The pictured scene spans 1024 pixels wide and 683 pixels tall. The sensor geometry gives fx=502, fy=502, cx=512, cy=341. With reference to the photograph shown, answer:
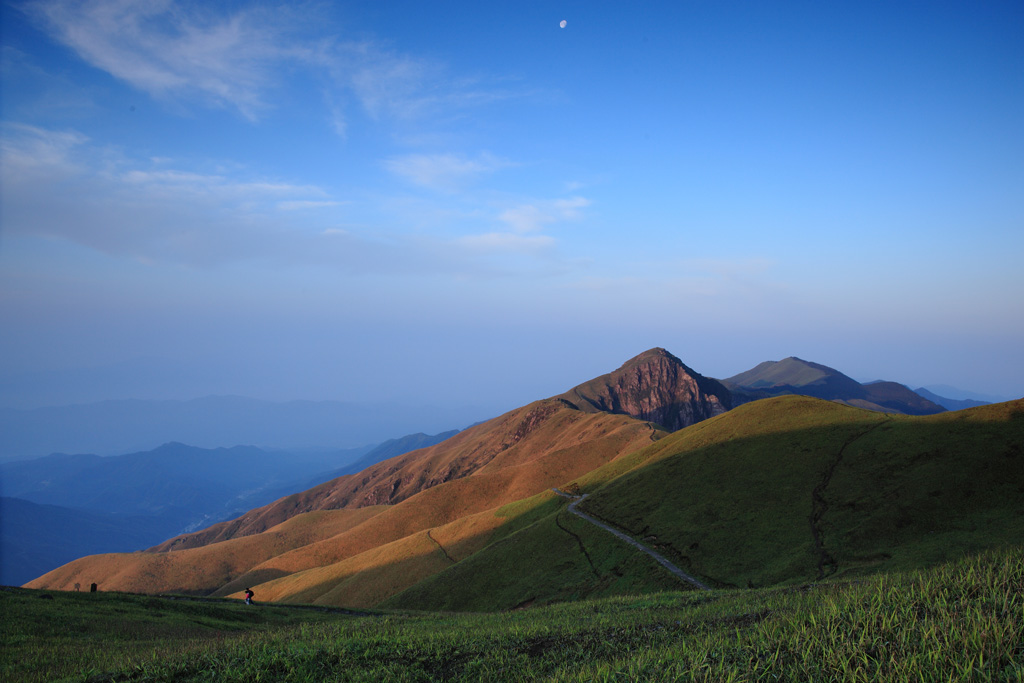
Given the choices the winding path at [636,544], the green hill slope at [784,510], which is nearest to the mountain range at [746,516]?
the green hill slope at [784,510]

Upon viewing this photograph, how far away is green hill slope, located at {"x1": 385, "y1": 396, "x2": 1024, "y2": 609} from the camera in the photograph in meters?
36.5

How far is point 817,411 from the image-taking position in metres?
66.6

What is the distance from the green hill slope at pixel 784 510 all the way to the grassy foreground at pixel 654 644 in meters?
17.8

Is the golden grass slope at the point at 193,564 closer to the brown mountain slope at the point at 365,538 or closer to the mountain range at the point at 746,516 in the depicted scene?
the brown mountain slope at the point at 365,538

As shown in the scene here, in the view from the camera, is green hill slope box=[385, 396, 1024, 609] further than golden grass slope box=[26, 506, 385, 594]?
No

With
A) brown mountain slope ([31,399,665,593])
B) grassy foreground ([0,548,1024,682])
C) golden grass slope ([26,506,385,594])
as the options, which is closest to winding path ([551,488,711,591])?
grassy foreground ([0,548,1024,682])

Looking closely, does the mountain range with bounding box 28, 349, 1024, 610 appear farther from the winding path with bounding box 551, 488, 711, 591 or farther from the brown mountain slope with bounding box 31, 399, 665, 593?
the brown mountain slope with bounding box 31, 399, 665, 593

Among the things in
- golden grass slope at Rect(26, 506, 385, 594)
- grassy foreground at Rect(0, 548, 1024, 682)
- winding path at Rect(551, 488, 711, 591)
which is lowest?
golden grass slope at Rect(26, 506, 385, 594)

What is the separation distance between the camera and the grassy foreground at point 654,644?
8.38 metres

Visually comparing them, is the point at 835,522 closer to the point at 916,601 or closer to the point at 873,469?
the point at 873,469

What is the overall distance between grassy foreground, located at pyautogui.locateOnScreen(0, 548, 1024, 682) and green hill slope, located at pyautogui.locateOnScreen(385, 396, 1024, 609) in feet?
58.5

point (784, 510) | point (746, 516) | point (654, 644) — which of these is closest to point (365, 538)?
point (746, 516)

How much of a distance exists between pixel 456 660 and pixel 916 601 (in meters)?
11.3

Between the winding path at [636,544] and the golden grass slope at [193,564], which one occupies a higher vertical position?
the winding path at [636,544]
